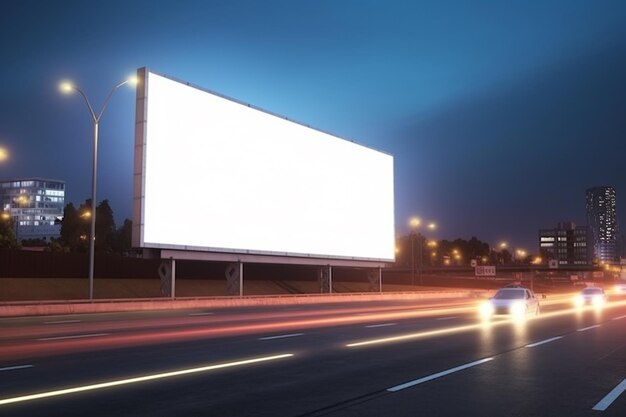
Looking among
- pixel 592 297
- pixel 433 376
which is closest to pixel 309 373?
pixel 433 376

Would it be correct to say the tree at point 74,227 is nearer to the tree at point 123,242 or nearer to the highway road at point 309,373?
the tree at point 123,242

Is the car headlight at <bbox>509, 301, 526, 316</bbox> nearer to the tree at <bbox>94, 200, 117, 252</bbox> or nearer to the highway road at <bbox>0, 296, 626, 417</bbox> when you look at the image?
the highway road at <bbox>0, 296, 626, 417</bbox>

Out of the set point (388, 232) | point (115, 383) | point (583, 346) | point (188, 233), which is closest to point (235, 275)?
point (188, 233)

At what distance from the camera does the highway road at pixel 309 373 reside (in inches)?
345

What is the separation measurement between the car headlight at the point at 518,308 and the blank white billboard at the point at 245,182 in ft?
80.4

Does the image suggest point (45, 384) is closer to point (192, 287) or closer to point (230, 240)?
point (230, 240)

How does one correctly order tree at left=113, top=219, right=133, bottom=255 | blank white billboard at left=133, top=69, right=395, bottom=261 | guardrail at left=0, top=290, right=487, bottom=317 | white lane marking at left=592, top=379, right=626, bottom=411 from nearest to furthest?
white lane marking at left=592, top=379, right=626, bottom=411, guardrail at left=0, top=290, right=487, bottom=317, blank white billboard at left=133, top=69, right=395, bottom=261, tree at left=113, top=219, right=133, bottom=255

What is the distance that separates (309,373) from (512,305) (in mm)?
19840

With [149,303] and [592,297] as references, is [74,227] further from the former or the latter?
[592,297]

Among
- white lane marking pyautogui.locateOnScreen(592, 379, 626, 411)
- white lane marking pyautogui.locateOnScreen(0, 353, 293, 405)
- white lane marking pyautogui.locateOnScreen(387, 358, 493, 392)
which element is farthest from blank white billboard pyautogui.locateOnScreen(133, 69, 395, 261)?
white lane marking pyautogui.locateOnScreen(592, 379, 626, 411)

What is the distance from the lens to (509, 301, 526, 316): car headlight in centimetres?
2956

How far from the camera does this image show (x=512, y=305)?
97.0ft

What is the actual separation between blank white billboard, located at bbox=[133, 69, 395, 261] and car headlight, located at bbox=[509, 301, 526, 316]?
80.4 ft

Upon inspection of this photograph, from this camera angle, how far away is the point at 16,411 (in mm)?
8312
